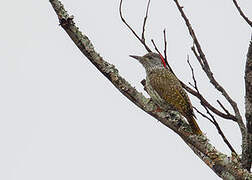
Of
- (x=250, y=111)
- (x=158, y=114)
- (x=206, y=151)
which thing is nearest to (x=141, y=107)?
(x=158, y=114)

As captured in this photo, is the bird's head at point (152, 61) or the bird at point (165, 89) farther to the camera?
the bird's head at point (152, 61)

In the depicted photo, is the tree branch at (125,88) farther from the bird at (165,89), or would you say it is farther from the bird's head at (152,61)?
the bird's head at (152,61)

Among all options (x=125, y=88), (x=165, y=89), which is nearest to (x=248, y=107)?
(x=125, y=88)

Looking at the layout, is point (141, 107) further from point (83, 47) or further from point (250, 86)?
point (250, 86)

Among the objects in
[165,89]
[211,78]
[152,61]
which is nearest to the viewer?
[211,78]

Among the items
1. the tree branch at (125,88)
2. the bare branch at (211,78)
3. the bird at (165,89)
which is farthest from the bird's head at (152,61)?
the tree branch at (125,88)

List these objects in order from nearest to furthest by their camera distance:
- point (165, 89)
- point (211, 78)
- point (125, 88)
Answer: point (125, 88), point (211, 78), point (165, 89)

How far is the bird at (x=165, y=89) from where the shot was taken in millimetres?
4532

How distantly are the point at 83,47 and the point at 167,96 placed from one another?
2.23 m

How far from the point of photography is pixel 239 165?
2717mm

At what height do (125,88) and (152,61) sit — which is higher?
(152,61)

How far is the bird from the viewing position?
14.9ft

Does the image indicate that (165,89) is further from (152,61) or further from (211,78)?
(211,78)

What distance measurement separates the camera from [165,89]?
498 centimetres
